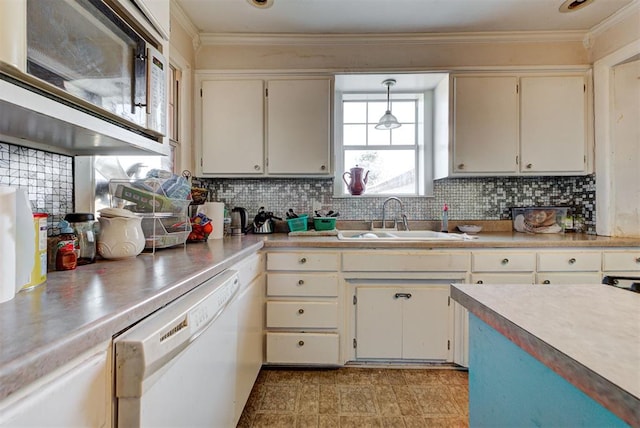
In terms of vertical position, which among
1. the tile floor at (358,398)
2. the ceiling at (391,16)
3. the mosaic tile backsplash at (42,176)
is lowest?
the tile floor at (358,398)

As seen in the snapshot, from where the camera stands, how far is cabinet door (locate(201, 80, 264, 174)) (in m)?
2.29

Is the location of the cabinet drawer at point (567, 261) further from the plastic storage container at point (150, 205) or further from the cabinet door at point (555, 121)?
the plastic storage container at point (150, 205)

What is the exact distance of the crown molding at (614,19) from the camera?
6.59 feet

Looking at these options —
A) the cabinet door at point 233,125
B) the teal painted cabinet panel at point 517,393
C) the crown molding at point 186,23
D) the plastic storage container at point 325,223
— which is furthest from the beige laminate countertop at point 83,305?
the crown molding at point 186,23

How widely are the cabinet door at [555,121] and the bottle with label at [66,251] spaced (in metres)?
2.83

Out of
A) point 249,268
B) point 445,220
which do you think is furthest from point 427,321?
point 249,268

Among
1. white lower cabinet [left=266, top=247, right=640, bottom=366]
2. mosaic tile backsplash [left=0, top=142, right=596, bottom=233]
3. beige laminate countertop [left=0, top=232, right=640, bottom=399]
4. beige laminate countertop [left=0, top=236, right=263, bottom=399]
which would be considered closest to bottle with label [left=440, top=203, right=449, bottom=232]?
mosaic tile backsplash [left=0, top=142, right=596, bottom=233]

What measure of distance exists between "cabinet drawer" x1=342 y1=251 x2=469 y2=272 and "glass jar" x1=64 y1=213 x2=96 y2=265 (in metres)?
1.31

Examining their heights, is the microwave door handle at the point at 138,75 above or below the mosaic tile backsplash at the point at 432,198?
above

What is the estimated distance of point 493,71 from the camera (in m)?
2.29

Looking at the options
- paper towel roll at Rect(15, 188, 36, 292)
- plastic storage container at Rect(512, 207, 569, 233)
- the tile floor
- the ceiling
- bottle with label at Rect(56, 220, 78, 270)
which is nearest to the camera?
paper towel roll at Rect(15, 188, 36, 292)

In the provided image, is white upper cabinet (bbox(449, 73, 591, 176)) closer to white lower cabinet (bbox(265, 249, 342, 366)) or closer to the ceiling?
the ceiling

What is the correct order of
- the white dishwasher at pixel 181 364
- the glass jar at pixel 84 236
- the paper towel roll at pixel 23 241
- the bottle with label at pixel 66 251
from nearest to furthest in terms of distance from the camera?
the white dishwasher at pixel 181 364 → the paper towel roll at pixel 23 241 → the bottle with label at pixel 66 251 → the glass jar at pixel 84 236

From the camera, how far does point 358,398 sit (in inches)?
65.9
